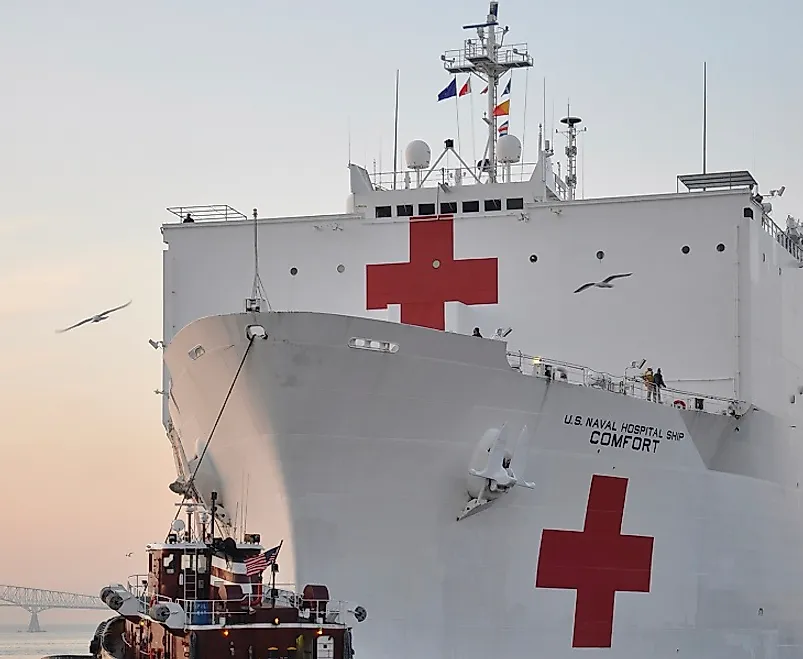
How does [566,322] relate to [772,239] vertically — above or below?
below

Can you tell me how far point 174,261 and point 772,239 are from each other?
6.18 meters

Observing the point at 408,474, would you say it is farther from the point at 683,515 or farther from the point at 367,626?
the point at 683,515

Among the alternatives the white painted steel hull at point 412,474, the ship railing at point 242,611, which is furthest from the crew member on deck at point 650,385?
the ship railing at point 242,611

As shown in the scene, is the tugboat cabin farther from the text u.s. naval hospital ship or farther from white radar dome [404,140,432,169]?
white radar dome [404,140,432,169]

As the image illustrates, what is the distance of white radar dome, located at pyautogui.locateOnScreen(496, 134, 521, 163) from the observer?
16.5m

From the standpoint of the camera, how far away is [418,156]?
16.4 m

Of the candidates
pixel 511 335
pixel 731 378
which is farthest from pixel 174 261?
pixel 731 378

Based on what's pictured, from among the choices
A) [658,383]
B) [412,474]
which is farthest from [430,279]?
[412,474]

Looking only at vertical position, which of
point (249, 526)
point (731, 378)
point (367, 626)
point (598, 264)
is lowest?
point (367, 626)

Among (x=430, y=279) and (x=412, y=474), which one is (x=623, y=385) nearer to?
(x=412, y=474)

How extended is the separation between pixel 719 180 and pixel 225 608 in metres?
7.43

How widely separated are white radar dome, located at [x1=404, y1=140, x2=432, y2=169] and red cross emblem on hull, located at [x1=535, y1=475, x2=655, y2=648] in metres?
4.71

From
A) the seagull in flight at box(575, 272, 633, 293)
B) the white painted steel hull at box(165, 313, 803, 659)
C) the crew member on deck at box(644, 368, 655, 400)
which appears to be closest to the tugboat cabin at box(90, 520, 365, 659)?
the white painted steel hull at box(165, 313, 803, 659)

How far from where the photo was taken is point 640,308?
14.6 metres
